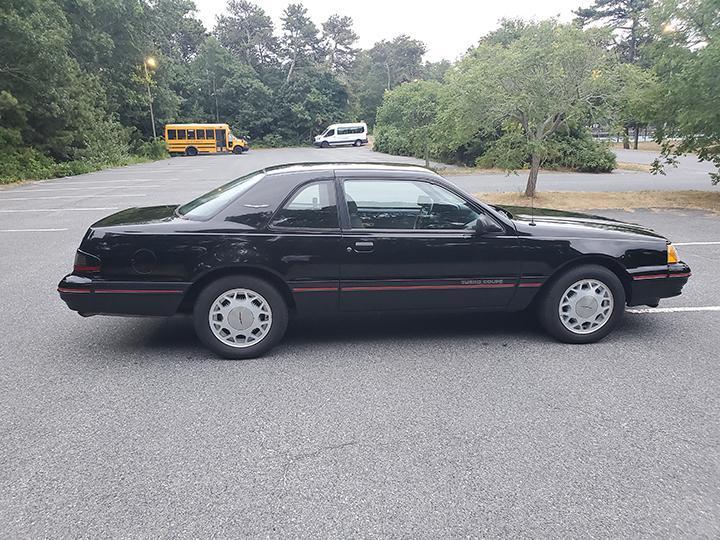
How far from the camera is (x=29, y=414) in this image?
11.3ft

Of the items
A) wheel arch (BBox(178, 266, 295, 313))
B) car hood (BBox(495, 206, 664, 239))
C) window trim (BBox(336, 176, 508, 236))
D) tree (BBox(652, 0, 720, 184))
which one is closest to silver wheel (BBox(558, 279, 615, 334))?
car hood (BBox(495, 206, 664, 239))

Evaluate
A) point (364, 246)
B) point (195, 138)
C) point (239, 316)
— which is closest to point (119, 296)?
point (239, 316)

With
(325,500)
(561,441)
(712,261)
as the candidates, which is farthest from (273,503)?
(712,261)

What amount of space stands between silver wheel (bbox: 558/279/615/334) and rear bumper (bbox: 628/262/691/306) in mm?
266

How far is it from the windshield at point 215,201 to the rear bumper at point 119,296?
0.62 meters

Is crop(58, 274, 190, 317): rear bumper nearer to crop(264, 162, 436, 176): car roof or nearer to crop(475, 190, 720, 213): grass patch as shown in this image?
crop(264, 162, 436, 176): car roof

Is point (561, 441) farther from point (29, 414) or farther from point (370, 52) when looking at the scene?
point (370, 52)

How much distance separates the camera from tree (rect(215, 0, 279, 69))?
236ft

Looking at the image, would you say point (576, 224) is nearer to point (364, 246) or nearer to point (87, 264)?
point (364, 246)

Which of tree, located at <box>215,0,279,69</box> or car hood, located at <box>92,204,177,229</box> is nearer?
car hood, located at <box>92,204,177,229</box>

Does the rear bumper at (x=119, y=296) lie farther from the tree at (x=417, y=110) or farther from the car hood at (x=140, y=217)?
the tree at (x=417, y=110)

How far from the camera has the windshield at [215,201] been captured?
4.38 metres

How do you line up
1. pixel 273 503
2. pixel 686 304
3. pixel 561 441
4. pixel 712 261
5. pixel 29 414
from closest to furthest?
pixel 273 503 < pixel 561 441 < pixel 29 414 < pixel 686 304 < pixel 712 261

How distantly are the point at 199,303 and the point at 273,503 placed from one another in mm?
1968
